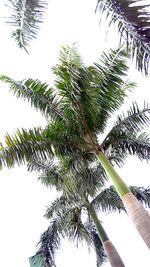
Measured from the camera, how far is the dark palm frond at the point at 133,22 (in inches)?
131

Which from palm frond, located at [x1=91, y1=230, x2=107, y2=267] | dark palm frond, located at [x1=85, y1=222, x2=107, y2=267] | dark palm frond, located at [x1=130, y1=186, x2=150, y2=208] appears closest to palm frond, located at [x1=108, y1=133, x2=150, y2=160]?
dark palm frond, located at [x1=130, y1=186, x2=150, y2=208]

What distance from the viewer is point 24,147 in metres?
8.08

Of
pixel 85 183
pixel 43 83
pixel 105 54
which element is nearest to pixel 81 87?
pixel 105 54

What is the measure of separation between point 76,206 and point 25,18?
918 cm

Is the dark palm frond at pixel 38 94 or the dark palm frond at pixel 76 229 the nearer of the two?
the dark palm frond at pixel 38 94

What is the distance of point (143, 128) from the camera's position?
9.69 meters

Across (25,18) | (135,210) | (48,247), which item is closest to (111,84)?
(135,210)

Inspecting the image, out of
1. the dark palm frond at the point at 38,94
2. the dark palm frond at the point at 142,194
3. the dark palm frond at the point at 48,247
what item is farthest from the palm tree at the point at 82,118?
the dark palm frond at the point at 48,247

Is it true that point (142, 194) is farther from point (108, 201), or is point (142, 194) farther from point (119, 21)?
point (119, 21)

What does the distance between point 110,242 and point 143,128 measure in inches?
155

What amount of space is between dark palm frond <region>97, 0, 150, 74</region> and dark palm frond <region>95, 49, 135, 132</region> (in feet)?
12.8

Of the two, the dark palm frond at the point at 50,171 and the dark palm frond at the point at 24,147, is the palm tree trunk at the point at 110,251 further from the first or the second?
the dark palm frond at the point at 24,147

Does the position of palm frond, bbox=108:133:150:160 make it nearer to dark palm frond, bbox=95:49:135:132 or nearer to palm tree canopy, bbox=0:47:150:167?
palm tree canopy, bbox=0:47:150:167

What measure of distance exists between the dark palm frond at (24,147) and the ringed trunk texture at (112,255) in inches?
154
